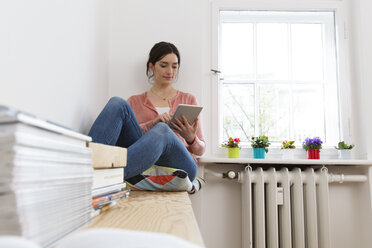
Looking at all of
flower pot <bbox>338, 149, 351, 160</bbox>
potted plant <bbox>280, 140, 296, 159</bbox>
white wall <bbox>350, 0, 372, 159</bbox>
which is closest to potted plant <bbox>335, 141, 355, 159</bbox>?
flower pot <bbox>338, 149, 351, 160</bbox>

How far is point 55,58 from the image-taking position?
126 cm

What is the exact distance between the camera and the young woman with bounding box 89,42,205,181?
4.02 ft

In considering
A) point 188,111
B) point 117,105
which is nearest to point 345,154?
point 188,111

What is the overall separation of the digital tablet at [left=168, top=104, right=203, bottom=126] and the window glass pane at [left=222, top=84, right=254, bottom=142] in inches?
22.0

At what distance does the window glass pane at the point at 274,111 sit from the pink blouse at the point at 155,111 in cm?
52

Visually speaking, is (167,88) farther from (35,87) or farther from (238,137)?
(35,87)

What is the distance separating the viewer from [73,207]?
1.69 ft

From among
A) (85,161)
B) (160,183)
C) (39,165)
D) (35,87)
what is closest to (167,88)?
(160,183)

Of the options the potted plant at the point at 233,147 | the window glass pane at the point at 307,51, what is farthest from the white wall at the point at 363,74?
the potted plant at the point at 233,147

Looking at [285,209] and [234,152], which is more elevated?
[234,152]

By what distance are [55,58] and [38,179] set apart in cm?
96

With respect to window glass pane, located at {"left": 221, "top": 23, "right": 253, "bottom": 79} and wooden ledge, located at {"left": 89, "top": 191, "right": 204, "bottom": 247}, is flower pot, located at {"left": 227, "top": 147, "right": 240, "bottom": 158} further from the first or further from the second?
wooden ledge, located at {"left": 89, "top": 191, "right": 204, "bottom": 247}

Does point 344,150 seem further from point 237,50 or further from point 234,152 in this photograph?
point 237,50

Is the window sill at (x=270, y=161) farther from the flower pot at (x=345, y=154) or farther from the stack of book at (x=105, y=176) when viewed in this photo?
the stack of book at (x=105, y=176)
